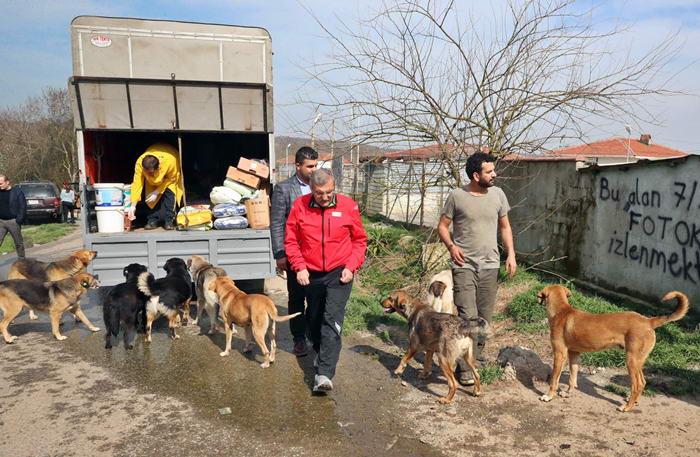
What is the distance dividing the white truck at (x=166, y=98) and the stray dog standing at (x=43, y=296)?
1.39 ft

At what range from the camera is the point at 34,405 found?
167 inches

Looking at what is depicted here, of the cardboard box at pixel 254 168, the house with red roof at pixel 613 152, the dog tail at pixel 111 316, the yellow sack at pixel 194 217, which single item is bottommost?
the dog tail at pixel 111 316

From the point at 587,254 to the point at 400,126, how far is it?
355 centimetres

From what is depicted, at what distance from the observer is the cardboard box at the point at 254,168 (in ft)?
24.3

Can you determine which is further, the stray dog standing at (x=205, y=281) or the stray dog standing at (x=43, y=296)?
the stray dog standing at (x=205, y=281)

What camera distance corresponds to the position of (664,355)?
5047 mm

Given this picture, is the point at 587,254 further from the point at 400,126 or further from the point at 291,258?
the point at 291,258

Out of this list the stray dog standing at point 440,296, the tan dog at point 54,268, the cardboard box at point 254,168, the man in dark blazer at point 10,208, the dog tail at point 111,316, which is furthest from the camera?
the man in dark blazer at point 10,208

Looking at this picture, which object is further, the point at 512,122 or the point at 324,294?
the point at 512,122

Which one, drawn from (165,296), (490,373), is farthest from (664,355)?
(165,296)

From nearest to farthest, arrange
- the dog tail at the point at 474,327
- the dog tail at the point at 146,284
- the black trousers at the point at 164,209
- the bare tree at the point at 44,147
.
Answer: the dog tail at the point at 474,327
the dog tail at the point at 146,284
the black trousers at the point at 164,209
the bare tree at the point at 44,147

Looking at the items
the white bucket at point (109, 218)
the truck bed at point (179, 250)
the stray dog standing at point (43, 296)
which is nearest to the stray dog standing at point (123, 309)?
the stray dog standing at point (43, 296)

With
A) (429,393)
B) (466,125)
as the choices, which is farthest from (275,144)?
(429,393)

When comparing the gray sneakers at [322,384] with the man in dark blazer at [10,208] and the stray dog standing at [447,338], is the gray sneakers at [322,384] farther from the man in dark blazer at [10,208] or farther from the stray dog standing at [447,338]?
the man in dark blazer at [10,208]
